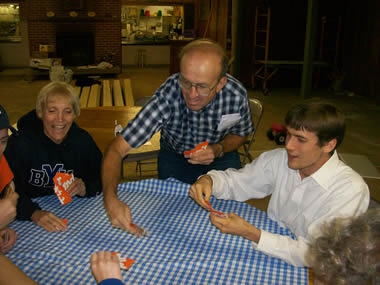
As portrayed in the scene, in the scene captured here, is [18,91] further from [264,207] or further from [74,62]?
[264,207]

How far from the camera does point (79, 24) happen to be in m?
14.1

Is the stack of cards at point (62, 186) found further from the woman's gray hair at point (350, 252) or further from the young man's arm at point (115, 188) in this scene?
the woman's gray hair at point (350, 252)

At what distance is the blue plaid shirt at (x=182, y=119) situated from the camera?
2570mm

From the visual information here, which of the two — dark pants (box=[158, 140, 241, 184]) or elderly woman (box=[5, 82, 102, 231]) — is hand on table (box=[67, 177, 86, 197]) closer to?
elderly woman (box=[5, 82, 102, 231])

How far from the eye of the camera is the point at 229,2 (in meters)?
13.1

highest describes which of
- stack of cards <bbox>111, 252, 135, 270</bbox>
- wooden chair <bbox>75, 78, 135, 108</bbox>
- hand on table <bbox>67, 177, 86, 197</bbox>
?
hand on table <bbox>67, 177, 86, 197</bbox>

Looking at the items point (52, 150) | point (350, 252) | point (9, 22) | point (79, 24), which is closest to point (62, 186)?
point (52, 150)

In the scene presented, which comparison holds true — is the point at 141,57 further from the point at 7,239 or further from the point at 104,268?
Result: the point at 104,268

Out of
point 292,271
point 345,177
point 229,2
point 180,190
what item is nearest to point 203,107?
point 180,190

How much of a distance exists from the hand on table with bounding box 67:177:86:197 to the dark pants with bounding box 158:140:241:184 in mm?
883

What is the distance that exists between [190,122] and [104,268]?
1607 millimetres

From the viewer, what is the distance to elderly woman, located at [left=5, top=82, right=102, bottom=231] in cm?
237

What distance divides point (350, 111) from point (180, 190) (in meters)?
7.60

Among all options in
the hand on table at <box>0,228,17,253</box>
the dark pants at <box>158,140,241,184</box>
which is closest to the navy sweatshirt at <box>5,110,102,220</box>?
the hand on table at <box>0,228,17,253</box>
